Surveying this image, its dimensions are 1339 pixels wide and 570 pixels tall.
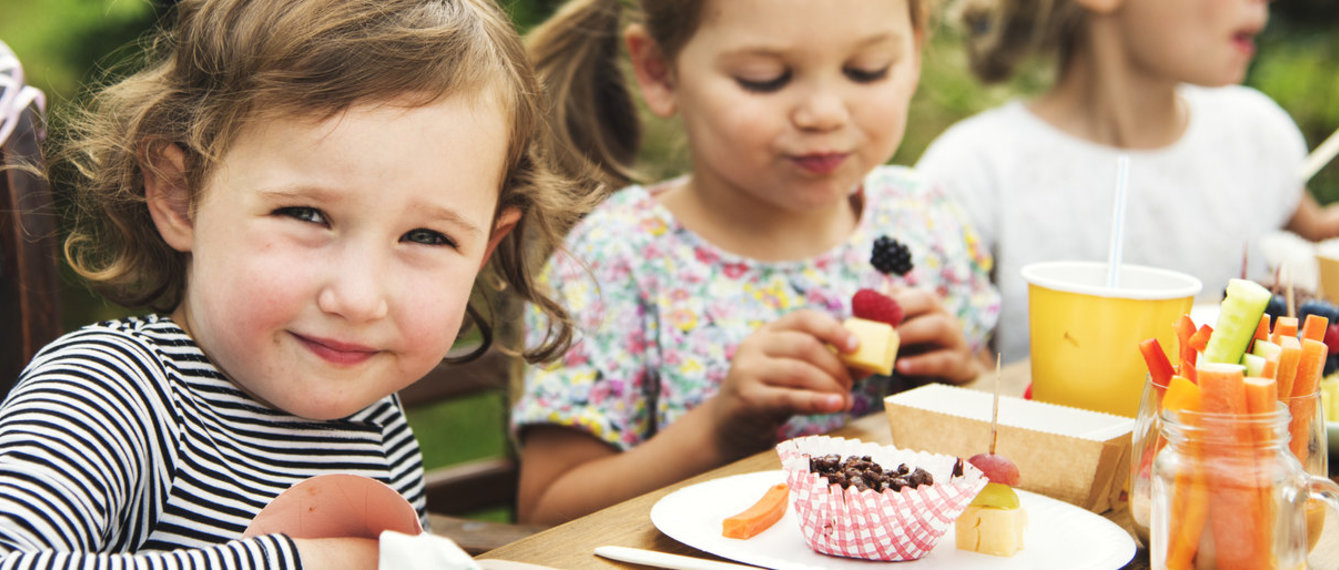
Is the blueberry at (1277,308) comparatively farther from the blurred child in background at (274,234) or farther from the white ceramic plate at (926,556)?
the blurred child in background at (274,234)

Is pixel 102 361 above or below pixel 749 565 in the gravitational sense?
above

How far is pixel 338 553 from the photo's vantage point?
33.8 inches

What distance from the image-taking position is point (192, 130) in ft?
3.74

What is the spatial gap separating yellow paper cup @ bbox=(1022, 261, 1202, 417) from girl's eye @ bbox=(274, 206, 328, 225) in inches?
29.4

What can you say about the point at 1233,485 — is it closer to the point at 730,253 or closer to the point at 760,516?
the point at 760,516

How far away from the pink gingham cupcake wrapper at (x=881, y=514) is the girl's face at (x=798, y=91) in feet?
2.52

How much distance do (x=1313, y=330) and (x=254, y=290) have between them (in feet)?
2.91

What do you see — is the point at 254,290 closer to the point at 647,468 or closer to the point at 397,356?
the point at 397,356

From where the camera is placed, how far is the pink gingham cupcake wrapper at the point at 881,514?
0.97 metres

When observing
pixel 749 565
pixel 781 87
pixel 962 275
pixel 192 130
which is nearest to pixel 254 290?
pixel 192 130

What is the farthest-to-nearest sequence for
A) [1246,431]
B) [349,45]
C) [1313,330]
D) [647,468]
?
[647,468] < [349,45] < [1313,330] < [1246,431]

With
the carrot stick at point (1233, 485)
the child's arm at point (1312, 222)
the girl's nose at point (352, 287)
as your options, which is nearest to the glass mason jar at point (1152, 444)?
the carrot stick at point (1233, 485)

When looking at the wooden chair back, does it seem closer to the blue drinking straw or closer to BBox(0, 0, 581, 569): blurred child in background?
BBox(0, 0, 581, 569): blurred child in background

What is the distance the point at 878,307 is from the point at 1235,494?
2.18 feet
